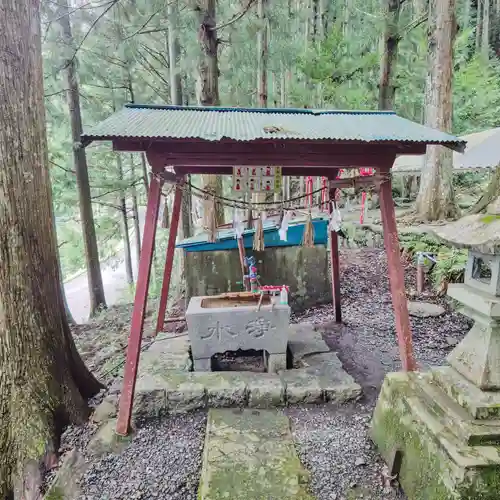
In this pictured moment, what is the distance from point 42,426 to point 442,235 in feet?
12.2

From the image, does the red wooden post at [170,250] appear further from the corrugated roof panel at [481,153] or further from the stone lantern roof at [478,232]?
the corrugated roof panel at [481,153]

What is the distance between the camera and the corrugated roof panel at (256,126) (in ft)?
9.58

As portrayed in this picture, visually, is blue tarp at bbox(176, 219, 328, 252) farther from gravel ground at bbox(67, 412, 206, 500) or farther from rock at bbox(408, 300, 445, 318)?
gravel ground at bbox(67, 412, 206, 500)

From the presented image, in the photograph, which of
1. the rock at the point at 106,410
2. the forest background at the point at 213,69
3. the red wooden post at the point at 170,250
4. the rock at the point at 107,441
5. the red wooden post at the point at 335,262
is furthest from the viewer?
the forest background at the point at 213,69

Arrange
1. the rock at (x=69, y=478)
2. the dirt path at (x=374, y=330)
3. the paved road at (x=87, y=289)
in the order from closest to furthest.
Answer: the rock at (x=69, y=478), the dirt path at (x=374, y=330), the paved road at (x=87, y=289)

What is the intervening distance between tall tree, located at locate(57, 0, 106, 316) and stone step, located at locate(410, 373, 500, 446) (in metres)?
6.62

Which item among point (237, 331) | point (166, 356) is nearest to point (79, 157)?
point (166, 356)

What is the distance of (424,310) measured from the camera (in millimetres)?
5977

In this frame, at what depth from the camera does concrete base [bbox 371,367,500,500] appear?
6.64 feet

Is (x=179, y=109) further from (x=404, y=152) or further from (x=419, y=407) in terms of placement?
(x=419, y=407)

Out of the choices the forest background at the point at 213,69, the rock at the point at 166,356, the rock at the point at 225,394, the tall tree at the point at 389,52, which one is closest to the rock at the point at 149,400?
the rock at the point at 166,356

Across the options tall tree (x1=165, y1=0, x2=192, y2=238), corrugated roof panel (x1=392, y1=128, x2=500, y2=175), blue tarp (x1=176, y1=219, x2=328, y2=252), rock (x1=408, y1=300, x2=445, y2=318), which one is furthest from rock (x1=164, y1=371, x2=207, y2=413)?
corrugated roof panel (x1=392, y1=128, x2=500, y2=175)

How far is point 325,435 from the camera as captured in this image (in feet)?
10.7

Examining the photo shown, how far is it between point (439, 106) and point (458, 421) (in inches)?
333
